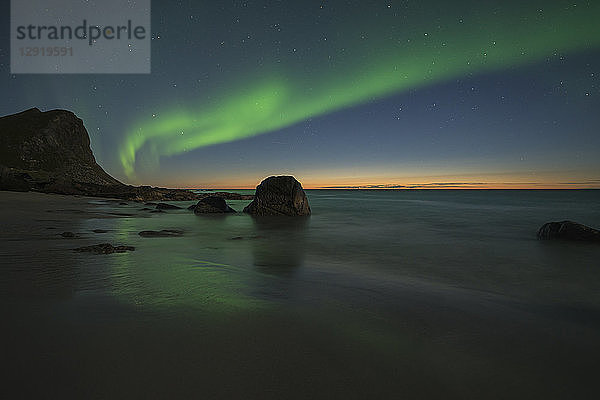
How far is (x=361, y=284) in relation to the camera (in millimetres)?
4109

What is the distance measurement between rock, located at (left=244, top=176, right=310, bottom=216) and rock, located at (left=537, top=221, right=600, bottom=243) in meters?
11.0

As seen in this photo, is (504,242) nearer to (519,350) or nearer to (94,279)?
(519,350)

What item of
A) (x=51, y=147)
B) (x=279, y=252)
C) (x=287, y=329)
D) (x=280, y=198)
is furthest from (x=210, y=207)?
(x=51, y=147)

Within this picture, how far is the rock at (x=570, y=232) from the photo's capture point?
8.07 m

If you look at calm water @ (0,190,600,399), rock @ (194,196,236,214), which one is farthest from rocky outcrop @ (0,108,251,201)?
calm water @ (0,190,600,399)

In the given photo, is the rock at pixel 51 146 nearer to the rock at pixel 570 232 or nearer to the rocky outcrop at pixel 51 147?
the rocky outcrop at pixel 51 147

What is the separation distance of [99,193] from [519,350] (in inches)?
1531

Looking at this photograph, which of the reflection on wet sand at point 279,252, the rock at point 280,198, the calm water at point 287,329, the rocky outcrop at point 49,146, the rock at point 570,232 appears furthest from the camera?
the rocky outcrop at point 49,146

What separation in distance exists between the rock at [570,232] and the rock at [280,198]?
11.0 m

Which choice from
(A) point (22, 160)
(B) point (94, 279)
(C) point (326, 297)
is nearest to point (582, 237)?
(C) point (326, 297)

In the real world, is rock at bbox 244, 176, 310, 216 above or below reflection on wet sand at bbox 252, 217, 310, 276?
above

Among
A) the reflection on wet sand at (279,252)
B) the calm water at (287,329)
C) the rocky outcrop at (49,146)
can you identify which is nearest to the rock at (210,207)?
the reflection on wet sand at (279,252)

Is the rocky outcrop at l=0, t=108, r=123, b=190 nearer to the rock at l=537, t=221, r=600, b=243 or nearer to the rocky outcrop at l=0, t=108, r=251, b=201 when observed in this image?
the rocky outcrop at l=0, t=108, r=251, b=201

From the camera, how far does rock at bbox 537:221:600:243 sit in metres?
8.07
